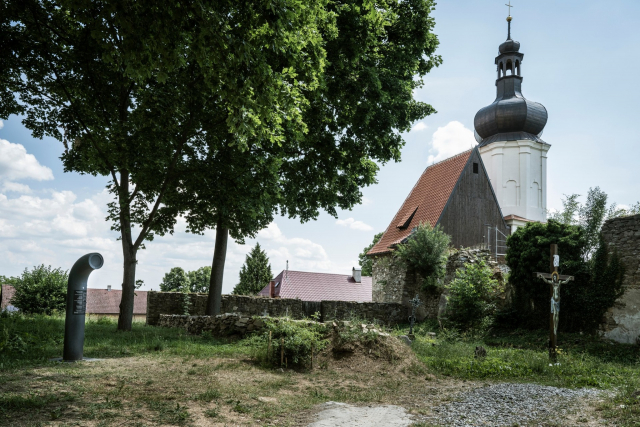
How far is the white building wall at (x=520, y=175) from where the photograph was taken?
1688 inches

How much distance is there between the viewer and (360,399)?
23.5 ft

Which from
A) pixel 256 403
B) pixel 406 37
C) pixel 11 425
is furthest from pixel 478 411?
pixel 406 37

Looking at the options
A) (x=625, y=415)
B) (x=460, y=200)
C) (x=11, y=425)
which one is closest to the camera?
(x=11, y=425)

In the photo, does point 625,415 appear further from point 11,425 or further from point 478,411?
point 11,425

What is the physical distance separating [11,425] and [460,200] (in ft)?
76.1

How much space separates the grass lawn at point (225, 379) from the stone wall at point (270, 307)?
555cm

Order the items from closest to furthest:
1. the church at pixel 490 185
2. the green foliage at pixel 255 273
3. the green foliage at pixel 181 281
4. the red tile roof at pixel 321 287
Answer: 1. the church at pixel 490 185
2. the red tile roof at pixel 321 287
3. the green foliage at pixel 255 273
4. the green foliage at pixel 181 281

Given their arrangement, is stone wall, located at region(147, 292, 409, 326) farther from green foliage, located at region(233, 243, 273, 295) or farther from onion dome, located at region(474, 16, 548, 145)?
onion dome, located at region(474, 16, 548, 145)

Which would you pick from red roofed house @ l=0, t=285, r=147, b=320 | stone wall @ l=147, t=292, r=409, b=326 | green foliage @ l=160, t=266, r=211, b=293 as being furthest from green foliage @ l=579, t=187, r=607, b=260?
green foliage @ l=160, t=266, r=211, b=293

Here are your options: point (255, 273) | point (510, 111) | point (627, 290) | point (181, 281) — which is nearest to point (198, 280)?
point (181, 281)

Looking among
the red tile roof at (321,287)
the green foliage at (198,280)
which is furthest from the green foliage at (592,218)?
the green foliage at (198,280)

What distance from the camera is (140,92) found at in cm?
1329

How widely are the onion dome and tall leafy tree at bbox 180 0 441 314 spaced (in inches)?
1105

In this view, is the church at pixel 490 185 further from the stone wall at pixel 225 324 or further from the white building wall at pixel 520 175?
the stone wall at pixel 225 324
